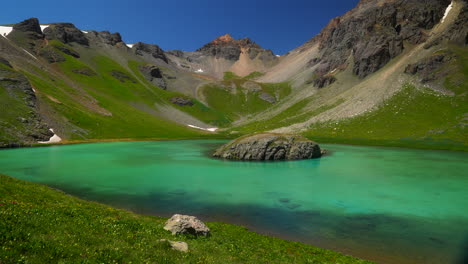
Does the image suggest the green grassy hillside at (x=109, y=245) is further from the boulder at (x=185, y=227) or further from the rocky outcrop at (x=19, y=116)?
the rocky outcrop at (x=19, y=116)

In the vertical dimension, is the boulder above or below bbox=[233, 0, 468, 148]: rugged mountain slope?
below

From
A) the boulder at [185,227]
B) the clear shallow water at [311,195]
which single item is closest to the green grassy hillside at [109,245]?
the boulder at [185,227]

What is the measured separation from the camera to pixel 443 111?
12288 cm

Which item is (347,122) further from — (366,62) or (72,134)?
(72,134)

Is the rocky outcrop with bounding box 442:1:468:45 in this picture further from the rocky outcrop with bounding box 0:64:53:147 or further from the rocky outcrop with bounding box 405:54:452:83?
the rocky outcrop with bounding box 0:64:53:147

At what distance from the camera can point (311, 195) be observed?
38.2 meters

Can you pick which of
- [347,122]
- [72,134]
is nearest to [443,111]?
[347,122]

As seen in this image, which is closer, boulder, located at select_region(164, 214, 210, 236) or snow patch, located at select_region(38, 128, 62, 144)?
boulder, located at select_region(164, 214, 210, 236)

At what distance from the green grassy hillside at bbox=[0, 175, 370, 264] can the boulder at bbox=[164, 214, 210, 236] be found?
2.15 ft

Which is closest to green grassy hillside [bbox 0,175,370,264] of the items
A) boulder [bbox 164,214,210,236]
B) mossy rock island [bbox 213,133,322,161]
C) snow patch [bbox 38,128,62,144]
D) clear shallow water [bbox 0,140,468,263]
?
boulder [bbox 164,214,210,236]

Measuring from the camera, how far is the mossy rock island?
235 ft

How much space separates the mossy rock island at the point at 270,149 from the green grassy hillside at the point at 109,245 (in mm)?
50297

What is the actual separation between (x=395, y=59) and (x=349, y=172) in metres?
162

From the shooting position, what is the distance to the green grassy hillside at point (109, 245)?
10688 mm
